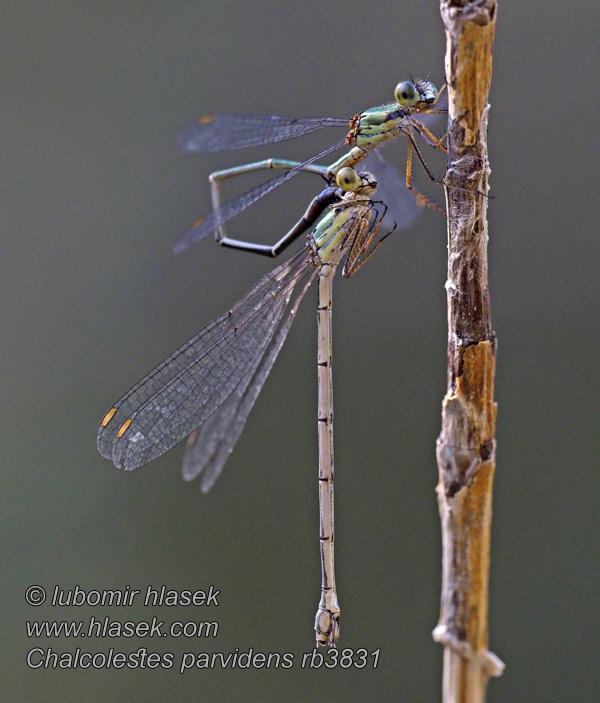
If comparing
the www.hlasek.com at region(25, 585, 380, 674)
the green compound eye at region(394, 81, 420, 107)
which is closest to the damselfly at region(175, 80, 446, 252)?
the green compound eye at region(394, 81, 420, 107)

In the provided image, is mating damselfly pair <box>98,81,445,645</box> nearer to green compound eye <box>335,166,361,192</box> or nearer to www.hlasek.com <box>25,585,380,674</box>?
green compound eye <box>335,166,361,192</box>

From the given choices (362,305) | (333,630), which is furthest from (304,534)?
(333,630)

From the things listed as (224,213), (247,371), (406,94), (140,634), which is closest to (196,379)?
(247,371)

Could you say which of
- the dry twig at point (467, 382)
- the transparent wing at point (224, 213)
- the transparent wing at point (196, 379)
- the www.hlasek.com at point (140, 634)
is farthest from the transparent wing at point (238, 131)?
the www.hlasek.com at point (140, 634)

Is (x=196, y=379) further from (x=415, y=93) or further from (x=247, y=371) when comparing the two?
(x=415, y=93)

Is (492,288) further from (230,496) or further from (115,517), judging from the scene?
(115,517)
